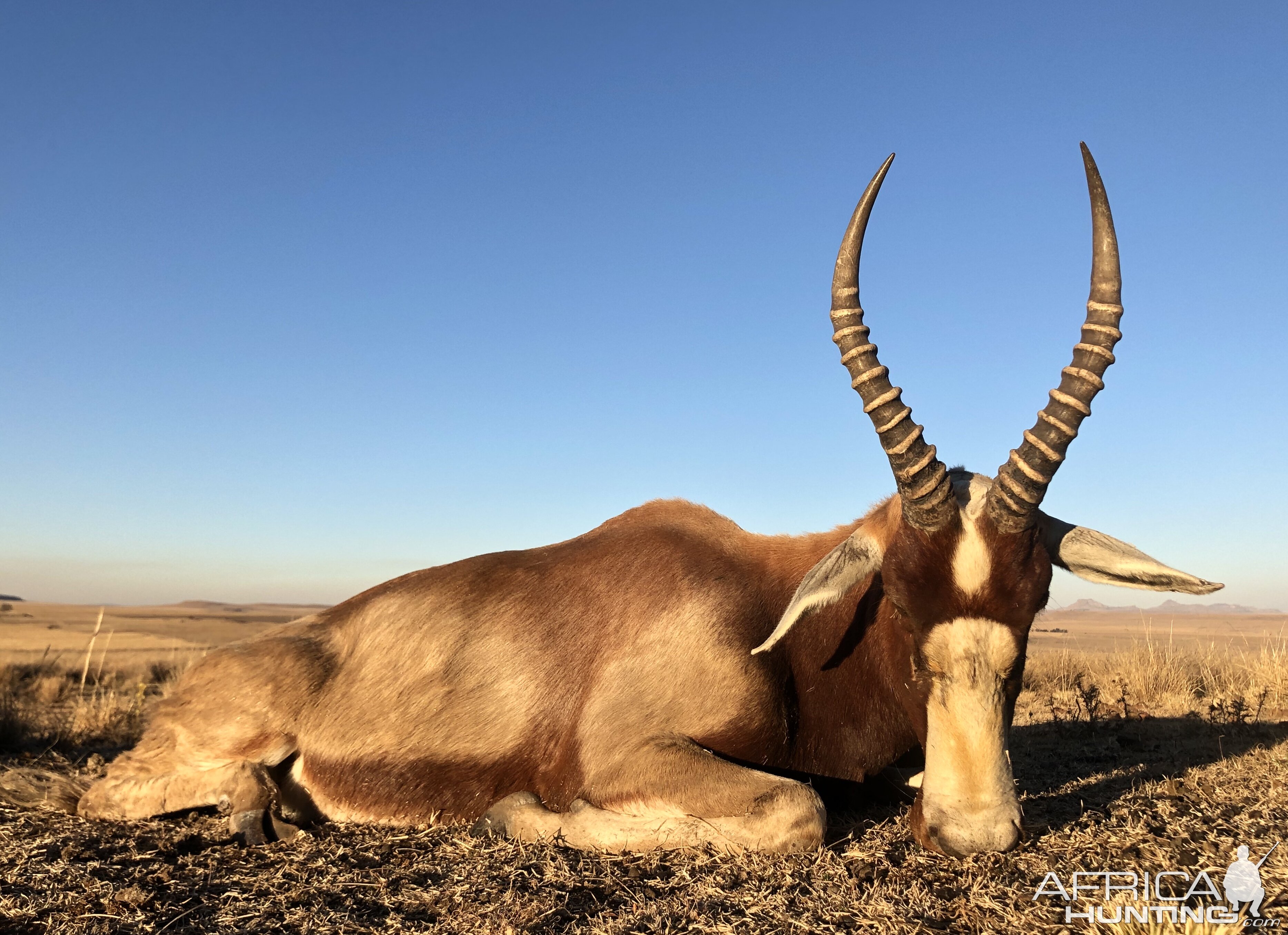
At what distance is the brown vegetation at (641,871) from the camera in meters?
3.32

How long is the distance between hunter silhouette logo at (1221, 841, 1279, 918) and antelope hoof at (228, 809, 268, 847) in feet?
15.1

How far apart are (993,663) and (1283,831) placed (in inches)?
61.9

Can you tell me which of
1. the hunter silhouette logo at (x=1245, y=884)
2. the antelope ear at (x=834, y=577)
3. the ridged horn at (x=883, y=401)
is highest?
the ridged horn at (x=883, y=401)

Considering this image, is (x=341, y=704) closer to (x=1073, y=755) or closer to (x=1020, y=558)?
(x=1020, y=558)

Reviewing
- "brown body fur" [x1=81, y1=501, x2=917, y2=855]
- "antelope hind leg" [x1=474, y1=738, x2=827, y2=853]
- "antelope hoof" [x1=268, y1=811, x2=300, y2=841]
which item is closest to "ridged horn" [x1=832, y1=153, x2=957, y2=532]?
"brown body fur" [x1=81, y1=501, x2=917, y2=855]

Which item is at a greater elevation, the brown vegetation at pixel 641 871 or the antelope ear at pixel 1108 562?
the antelope ear at pixel 1108 562

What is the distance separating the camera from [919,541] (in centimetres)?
432

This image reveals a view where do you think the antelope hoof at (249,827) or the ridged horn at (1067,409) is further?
the antelope hoof at (249,827)

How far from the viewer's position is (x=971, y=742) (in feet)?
12.8

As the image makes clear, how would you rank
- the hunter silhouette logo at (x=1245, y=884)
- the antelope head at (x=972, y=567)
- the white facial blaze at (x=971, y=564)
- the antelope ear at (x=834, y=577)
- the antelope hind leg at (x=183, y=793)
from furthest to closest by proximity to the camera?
the antelope hind leg at (x=183, y=793), the antelope ear at (x=834, y=577), the white facial blaze at (x=971, y=564), the antelope head at (x=972, y=567), the hunter silhouette logo at (x=1245, y=884)

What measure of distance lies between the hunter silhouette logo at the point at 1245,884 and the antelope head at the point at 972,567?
2.59 feet

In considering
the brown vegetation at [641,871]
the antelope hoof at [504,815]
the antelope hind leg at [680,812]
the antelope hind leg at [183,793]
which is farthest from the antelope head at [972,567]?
the antelope hind leg at [183,793]

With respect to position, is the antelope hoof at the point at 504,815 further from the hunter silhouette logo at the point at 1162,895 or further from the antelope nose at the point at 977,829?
the hunter silhouette logo at the point at 1162,895

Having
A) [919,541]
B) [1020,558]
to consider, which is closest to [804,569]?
[919,541]
